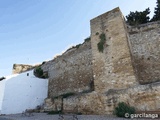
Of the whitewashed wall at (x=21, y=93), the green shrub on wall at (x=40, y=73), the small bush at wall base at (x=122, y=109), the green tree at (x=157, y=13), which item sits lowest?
the small bush at wall base at (x=122, y=109)

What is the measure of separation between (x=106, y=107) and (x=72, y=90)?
5.53m

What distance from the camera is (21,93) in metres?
13.8

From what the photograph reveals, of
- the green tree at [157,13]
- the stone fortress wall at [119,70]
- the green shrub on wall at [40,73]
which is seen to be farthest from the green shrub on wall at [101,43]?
the green shrub on wall at [40,73]

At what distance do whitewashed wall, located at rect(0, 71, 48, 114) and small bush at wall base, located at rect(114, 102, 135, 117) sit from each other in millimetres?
9037

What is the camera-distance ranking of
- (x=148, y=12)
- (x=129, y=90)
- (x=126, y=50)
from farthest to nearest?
(x=148, y=12) → (x=126, y=50) → (x=129, y=90)

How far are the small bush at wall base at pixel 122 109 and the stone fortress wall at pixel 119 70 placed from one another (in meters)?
0.23

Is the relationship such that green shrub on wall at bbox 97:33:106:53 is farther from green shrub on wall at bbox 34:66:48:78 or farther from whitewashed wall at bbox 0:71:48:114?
green shrub on wall at bbox 34:66:48:78

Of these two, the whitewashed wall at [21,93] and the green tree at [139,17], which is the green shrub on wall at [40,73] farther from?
the green tree at [139,17]

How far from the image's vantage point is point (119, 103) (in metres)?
7.56

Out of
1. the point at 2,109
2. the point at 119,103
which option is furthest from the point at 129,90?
the point at 2,109

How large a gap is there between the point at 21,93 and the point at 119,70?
30.0 ft

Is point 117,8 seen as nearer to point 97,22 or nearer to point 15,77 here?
point 97,22

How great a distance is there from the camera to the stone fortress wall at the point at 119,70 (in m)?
7.36

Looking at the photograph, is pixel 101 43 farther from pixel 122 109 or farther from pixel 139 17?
pixel 139 17
